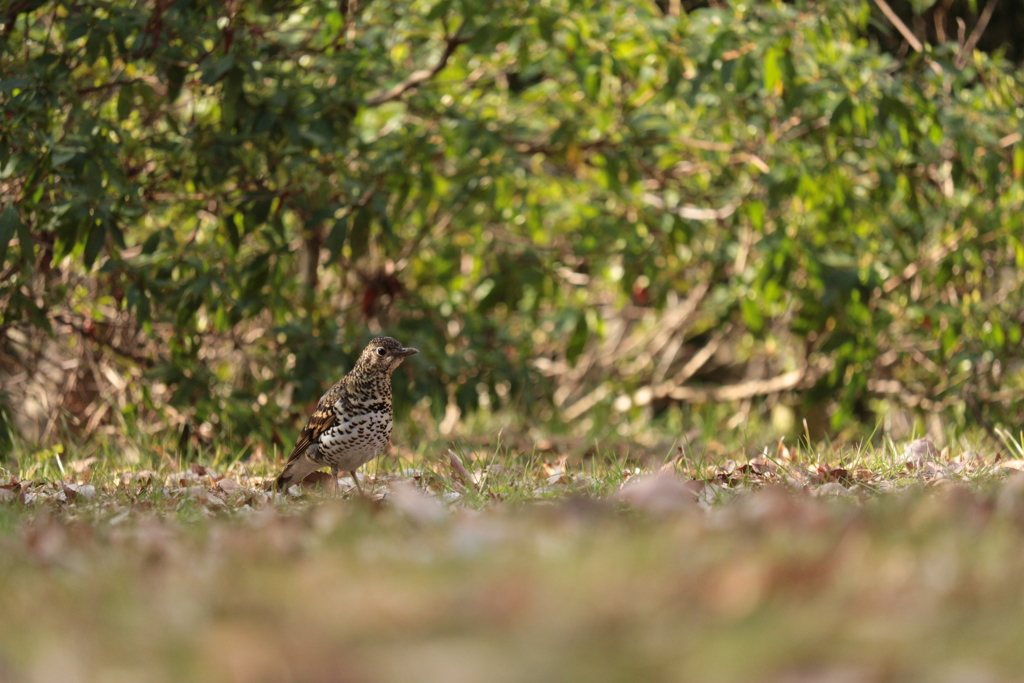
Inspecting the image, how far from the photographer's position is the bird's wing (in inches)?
165

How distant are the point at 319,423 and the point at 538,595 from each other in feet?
9.25

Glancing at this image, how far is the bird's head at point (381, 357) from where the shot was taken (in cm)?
422

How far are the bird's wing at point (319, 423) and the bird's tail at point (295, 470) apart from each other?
0.07ft

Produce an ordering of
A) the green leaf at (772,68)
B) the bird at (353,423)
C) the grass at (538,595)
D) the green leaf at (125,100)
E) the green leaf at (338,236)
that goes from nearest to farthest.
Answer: the grass at (538,595)
the bird at (353,423)
the green leaf at (125,100)
the green leaf at (772,68)
the green leaf at (338,236)

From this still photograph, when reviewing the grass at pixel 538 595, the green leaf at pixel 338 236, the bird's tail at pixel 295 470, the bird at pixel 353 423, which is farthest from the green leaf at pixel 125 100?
the grass at pixel 538 595

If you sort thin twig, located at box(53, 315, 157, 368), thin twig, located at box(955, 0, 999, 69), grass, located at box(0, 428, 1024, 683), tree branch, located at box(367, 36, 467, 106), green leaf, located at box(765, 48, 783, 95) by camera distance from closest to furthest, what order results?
grass, located at box(0, 428, 1024, 683)
green leaf, located at box(765, 48, 783, 95)
thin twig, located at box(53, 315, 157, 368)
tree branch, located at box(367, 36, 467, 106)
thin twig, located at box(955, 0, 999, 69)

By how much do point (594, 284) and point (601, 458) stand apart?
4082 millimetres

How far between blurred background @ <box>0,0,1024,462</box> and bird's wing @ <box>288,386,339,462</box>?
1.38 metres

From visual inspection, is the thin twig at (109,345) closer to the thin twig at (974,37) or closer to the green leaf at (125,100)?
the green leaf at (125,100)

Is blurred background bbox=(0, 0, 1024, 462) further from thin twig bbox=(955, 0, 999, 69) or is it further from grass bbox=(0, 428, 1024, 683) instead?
grass bbox=(0, 428, 1024, 683)

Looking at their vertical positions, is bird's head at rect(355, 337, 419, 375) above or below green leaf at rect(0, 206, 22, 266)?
below

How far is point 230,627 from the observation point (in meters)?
1.51

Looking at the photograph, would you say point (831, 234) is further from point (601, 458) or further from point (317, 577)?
point (317, 577)

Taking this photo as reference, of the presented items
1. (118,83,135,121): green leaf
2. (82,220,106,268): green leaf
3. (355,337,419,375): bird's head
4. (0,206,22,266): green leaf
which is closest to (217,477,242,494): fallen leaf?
(355,337,419,375): bird's head
